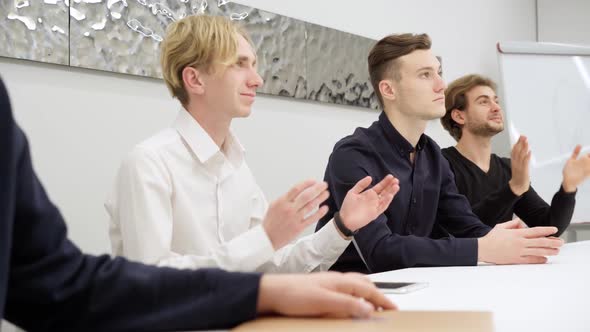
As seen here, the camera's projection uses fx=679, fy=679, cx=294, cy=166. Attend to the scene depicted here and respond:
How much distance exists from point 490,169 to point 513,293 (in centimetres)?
220

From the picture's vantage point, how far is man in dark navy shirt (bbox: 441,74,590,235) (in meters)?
2.58

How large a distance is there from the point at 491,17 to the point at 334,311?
4.58m

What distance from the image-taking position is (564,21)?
5.25 metres

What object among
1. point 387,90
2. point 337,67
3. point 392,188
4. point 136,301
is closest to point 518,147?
point 387,90

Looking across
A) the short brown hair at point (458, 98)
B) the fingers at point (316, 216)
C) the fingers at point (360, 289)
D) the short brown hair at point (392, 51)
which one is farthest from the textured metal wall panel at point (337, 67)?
the fingers at point (360, 289)

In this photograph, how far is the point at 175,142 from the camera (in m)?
1.66

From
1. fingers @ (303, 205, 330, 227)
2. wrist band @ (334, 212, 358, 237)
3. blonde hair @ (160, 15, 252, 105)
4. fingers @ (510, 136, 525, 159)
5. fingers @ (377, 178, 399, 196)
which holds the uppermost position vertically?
blonde hair @ (160, 15, 252, 105)

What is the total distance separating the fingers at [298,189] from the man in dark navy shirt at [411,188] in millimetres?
548

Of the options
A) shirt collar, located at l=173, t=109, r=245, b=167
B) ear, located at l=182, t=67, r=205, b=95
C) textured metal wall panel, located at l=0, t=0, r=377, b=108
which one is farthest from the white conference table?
textured metal wall panel, located at l=0, t=0, r=377, b=108

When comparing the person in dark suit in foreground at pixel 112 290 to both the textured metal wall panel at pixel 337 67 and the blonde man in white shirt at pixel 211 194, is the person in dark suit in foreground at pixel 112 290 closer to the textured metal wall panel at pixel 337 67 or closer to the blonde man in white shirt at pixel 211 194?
the blonde man in white shirt at pixel 211 194

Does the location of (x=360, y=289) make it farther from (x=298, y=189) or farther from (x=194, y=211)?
(x=194, y=211)

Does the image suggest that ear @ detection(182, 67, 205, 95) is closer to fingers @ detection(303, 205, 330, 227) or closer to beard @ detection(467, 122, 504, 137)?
fingers @ detection(303, 205, 330, 227)

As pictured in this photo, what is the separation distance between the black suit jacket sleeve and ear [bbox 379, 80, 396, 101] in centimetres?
180

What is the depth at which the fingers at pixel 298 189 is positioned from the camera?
1.33m
